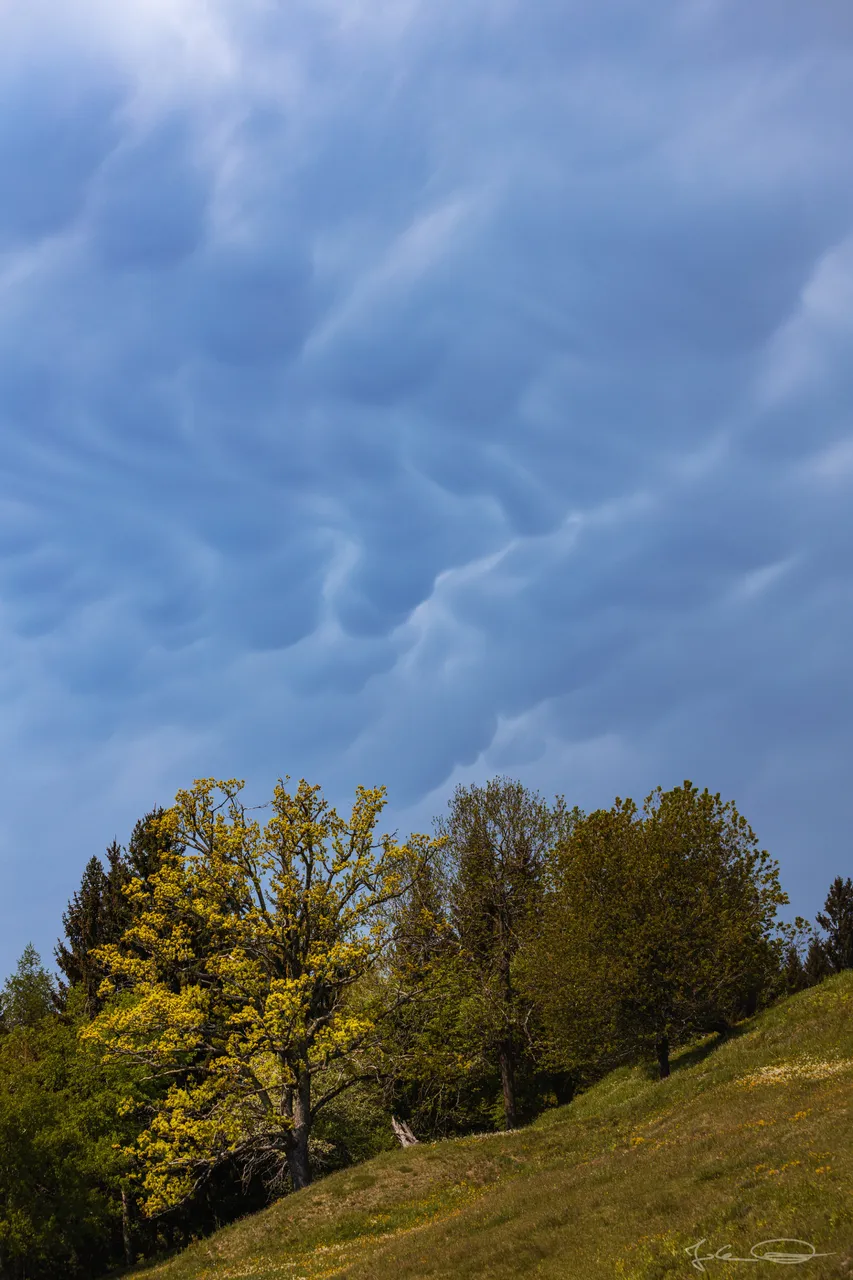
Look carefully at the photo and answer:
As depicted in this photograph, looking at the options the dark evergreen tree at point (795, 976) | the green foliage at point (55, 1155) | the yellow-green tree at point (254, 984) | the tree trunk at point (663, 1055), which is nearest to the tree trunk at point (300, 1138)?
the yellow-green tree at point (254, 984)

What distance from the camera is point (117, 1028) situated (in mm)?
43219

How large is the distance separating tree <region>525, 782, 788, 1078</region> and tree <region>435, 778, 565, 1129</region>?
257 inches

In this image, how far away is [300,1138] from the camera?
43.5 m

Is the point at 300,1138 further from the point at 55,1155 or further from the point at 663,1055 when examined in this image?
the point at 663,1055

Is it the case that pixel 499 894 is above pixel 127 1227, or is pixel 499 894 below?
above

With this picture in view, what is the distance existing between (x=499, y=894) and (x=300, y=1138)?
68.4 feet

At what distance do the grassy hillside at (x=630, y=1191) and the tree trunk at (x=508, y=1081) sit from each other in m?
13.5

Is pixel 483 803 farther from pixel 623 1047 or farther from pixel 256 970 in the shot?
pixel 256 970

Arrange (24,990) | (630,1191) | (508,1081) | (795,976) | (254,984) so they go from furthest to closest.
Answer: (24,990)
(795,976)
(508,1081)
(254,984)
(630,1191)

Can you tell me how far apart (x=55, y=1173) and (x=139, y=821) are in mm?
30150

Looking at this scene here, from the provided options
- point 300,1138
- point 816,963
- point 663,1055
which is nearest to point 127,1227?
point 300,1138
